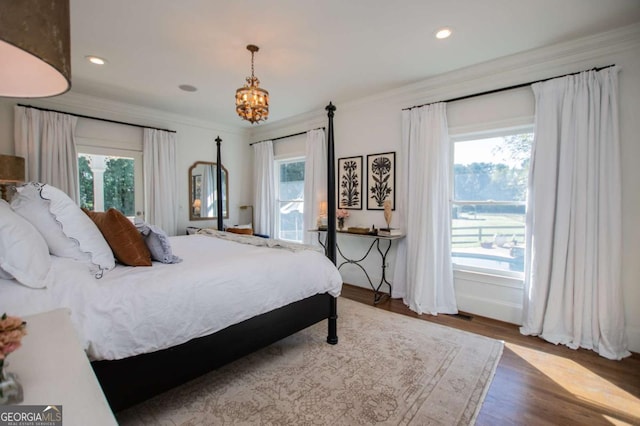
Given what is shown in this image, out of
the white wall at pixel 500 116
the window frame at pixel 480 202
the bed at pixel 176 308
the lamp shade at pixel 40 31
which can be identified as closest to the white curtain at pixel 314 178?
the white wall at pixel 500 116

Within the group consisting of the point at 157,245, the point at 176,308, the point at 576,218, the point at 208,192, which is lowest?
the point at 176,308

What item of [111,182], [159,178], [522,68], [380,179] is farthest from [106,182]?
[522,68]

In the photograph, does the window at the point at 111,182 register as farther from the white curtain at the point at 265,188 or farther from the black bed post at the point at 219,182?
the white curtain at the point at 265,188

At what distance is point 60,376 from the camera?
688 millimetres

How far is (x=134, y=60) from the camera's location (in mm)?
2949

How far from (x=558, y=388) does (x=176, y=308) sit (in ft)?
8.40

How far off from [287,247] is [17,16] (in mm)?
2193

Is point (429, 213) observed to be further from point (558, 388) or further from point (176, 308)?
point (176, 308)

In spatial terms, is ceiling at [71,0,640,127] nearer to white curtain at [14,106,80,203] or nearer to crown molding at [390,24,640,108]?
crown molding at [390,24,640,108]

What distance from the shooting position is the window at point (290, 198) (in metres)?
5.16

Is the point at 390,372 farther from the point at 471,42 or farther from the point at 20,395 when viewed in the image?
the point at 471,42

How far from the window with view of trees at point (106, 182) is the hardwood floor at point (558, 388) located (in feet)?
16.0

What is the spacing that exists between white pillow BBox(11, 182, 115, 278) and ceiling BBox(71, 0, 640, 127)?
1.45 m

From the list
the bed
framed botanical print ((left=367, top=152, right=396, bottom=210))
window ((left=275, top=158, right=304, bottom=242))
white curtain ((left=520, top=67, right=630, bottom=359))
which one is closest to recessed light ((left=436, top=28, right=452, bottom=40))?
white curtain ((left=520, top=67, right=630, bottom=359))
